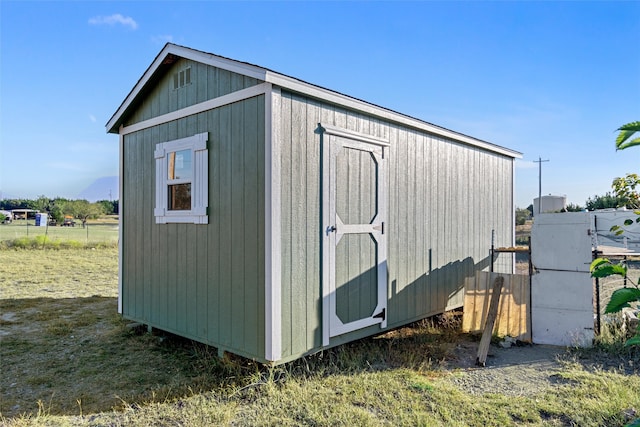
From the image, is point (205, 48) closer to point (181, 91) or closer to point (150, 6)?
point (181, 91)

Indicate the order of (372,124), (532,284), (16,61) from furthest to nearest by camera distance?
(16,61)
(532,284)
(372,124)

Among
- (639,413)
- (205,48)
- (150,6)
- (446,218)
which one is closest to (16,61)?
(150,6)

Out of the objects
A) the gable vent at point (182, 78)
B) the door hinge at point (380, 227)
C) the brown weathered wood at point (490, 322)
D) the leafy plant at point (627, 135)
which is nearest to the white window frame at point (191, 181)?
the gable vent at point (182, 78)

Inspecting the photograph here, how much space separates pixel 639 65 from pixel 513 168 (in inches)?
161

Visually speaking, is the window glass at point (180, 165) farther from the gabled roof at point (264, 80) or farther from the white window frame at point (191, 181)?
the gabled roof at point (264, 80)

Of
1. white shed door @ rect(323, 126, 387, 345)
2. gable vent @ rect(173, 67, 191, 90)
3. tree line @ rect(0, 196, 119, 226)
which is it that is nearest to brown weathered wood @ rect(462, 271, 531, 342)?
white shed door @ rect(323, 126, 387, 345)

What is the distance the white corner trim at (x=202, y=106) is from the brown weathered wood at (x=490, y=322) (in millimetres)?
3427

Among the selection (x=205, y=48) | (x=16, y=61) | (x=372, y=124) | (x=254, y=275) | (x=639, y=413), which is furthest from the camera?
(x=16, y=61)

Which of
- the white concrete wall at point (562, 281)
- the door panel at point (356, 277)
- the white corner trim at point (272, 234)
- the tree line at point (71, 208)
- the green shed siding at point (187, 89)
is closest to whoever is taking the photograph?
the white corner trim at point (272, 234)

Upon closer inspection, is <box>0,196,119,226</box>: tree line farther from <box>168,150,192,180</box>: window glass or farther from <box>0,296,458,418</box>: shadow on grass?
<box>168,150,192,180</box>: window glass

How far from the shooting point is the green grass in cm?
274

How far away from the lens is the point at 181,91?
167 inches

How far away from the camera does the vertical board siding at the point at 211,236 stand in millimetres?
3371

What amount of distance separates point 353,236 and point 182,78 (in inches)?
102
